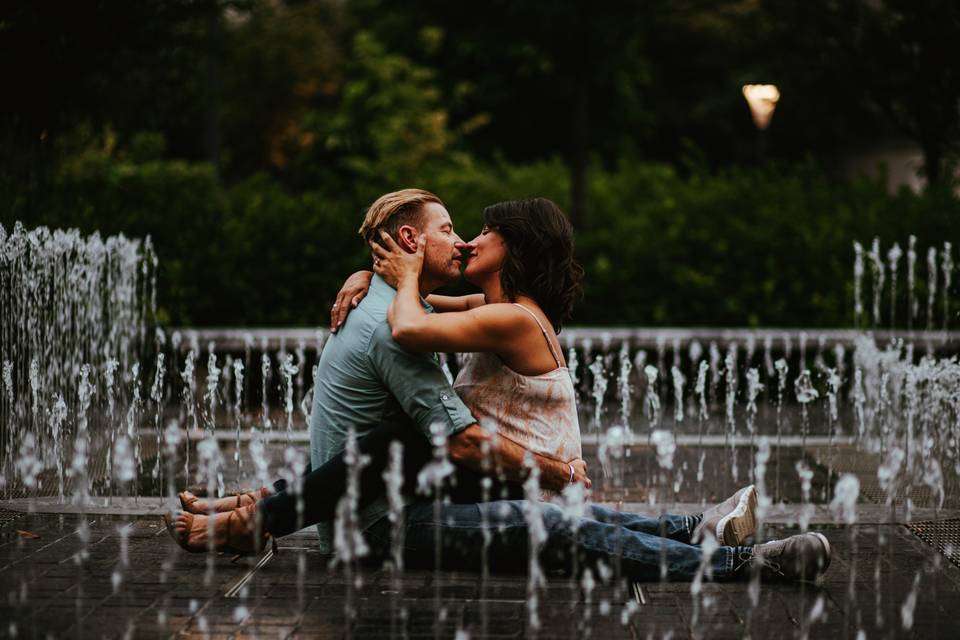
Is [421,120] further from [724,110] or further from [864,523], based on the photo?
[864,523]

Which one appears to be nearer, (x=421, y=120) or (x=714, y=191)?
(x=714, y=191)

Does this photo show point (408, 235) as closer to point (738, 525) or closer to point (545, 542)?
point (545, 542)

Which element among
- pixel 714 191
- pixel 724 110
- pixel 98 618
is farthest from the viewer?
pixel 724 110

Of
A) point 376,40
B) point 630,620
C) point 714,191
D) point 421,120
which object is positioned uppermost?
point 376,40

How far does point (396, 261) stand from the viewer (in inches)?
187

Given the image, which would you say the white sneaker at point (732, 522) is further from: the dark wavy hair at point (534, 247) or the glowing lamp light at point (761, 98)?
the glowing lamp light at point (761, 98)

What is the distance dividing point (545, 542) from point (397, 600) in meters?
0.63

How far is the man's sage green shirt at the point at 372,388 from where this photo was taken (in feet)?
14.8

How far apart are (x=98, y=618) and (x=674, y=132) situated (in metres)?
31.3

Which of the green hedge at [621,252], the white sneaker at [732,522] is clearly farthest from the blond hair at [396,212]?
the green hedge at [621,252]

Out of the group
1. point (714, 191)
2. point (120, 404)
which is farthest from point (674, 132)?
point (120, 404)

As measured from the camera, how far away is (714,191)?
42.2 ft

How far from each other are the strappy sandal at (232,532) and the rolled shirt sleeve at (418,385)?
2.48 ft

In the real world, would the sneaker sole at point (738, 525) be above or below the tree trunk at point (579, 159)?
below
